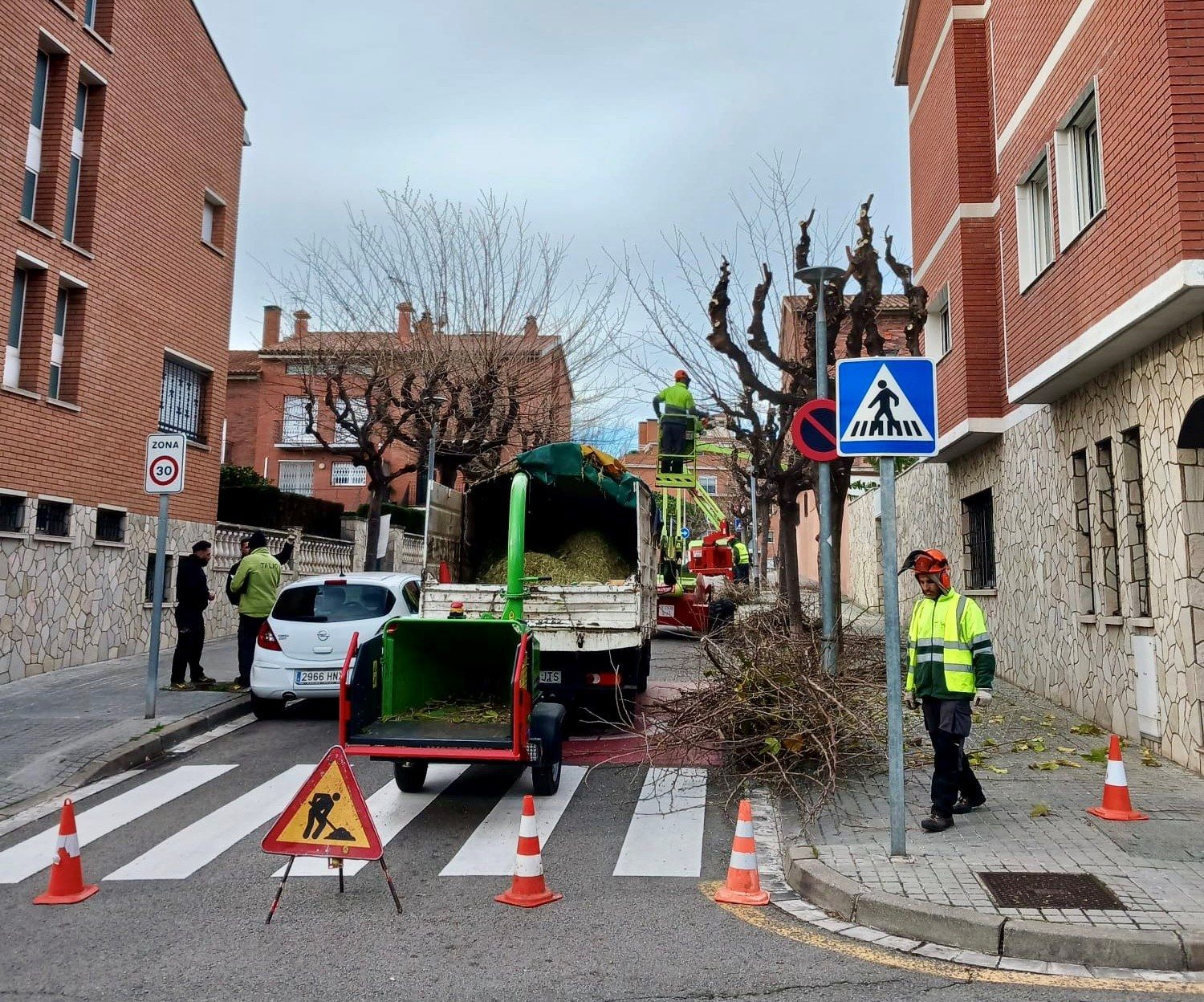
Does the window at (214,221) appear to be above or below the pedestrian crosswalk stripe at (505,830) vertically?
above

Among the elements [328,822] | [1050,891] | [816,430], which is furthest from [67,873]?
[816,430]

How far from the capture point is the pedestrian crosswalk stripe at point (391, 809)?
19.2 feet

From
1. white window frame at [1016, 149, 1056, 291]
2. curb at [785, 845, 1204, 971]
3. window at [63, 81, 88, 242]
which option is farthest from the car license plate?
white window frame at [1016, 149, 1056, 291]

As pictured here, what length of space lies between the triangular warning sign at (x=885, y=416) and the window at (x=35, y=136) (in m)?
12.2

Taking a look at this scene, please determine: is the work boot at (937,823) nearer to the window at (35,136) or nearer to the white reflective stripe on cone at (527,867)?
the white reflective stripe on cone at (527,867)

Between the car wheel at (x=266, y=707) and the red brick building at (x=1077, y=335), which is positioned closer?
the red brick building at (x=1077, y=335)

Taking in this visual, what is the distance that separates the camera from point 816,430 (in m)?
8.89

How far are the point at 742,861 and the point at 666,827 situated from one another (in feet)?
5.03

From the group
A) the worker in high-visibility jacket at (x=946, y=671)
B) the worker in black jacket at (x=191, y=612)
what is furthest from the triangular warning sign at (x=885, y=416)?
the worker in black jacket at (x=191, y=612)

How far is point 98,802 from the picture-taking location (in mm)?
7641

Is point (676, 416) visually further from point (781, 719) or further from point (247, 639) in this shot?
point (781, 719)

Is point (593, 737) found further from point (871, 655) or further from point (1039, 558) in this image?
point (1039, 558)

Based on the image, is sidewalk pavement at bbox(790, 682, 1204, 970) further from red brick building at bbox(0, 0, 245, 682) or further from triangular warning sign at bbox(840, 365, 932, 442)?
red brick building at bbox(0, 0, 245, 682)

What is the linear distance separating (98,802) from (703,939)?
5.18m
